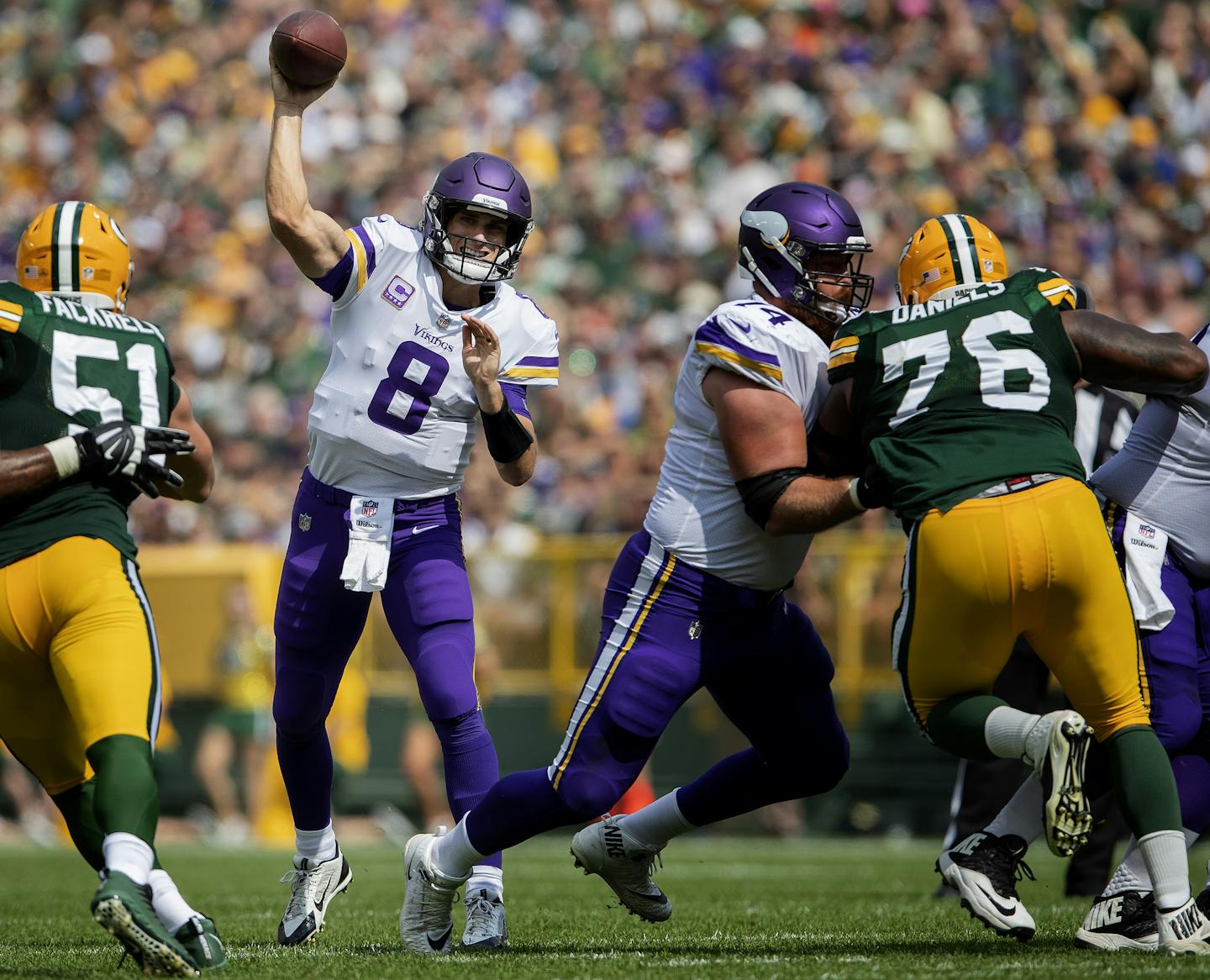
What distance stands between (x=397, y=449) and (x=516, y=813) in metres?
1.16

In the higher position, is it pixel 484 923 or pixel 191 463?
pixel 191 463

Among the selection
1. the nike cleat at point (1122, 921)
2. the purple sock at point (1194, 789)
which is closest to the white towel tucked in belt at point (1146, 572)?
the purple sock at point (1194, 789)

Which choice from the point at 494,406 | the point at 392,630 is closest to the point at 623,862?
the point at 392,630

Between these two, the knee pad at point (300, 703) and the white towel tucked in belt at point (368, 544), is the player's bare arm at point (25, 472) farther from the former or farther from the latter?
the knee pad at point (300, 703)

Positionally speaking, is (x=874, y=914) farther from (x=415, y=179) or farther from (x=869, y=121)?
(x=415, y=179)

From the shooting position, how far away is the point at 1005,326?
159 inches

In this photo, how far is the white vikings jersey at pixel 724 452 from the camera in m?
4.20

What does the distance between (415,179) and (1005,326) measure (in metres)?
11.1

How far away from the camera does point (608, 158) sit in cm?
1430

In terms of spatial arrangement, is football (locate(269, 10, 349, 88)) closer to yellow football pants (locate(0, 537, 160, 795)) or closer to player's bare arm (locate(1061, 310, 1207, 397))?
yellow football pants (locate(0, 537, 160, 795))

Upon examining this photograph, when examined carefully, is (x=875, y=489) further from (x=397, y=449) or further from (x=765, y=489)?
(x=397, y=449)

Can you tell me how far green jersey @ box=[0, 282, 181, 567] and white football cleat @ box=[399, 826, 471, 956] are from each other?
44.3 inches

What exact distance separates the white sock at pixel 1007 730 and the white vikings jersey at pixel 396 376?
5.68ft

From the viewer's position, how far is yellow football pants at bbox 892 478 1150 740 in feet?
12.7
